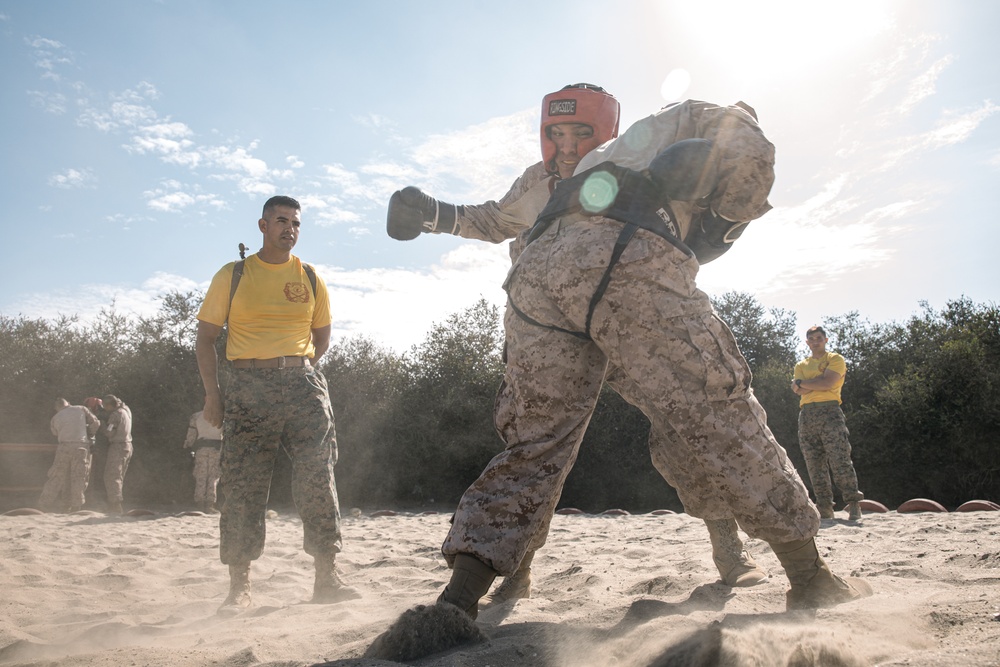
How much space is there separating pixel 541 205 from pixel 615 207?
1.15 metres

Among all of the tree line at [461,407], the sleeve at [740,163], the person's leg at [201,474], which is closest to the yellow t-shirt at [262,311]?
the sleeve at [740,163]

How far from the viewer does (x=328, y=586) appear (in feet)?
11.7

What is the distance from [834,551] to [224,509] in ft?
11.2

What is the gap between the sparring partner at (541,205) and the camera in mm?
2738

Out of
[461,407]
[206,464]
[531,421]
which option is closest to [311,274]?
[531,421]

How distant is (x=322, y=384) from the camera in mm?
3926

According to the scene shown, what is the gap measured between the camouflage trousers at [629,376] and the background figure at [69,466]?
10185mm

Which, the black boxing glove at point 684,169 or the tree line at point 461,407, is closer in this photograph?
the black boxing glove at point 684,169

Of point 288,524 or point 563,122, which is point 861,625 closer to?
point 563,122

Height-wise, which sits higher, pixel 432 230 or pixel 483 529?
pixel 432 230

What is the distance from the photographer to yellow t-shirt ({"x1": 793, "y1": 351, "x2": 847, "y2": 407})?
7.62 meters

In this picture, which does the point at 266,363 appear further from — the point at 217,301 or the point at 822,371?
the point at 822,371

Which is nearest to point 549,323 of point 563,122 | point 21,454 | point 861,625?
point 563,122

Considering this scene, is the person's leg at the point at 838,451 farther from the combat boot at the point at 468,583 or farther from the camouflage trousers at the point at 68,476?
the camouflage trousers at the point at 68,476
